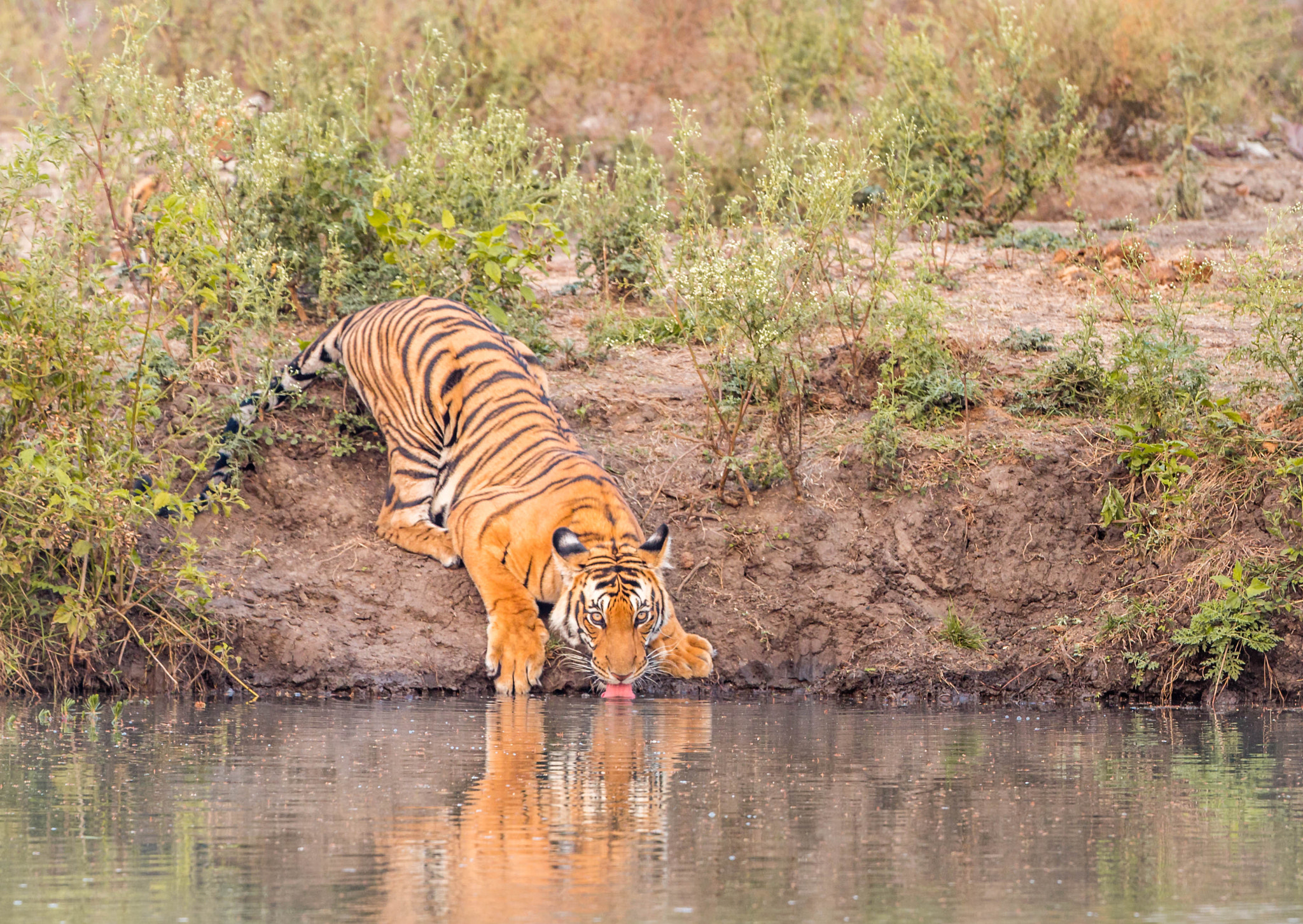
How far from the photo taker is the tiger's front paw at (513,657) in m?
8.11

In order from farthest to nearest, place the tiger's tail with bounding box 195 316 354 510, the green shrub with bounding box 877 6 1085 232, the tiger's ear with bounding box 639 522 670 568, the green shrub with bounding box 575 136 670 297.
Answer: the green shrub with bounding box 877 6 1085 232, the green shrub with bounding box 575 136 670 297, the tiger's tail with bounding box 195 316 354 510, the tiger's ear with bounding box 639 522 670 568

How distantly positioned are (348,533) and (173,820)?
4282mm

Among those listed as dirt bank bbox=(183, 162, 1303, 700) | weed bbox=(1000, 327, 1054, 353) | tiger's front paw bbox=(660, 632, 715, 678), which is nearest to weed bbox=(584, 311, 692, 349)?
dirt bank bbox=(183, 162, 1303, 700)

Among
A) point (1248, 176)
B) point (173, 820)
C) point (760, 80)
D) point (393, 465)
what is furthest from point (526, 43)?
point (173, 820)

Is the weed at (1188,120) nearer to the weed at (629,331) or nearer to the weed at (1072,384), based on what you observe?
the weed at (1072,384)

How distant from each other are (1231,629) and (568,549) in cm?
321

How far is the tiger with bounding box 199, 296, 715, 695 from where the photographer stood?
26.5 feet

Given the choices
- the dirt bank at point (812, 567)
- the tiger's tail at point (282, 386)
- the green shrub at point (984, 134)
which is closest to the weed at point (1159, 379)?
the dirt bank at point (812, 567)

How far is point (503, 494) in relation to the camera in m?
8.75

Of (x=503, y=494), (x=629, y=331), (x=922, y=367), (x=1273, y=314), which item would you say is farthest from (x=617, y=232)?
(x=1273, y=314)

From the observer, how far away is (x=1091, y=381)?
9633mm

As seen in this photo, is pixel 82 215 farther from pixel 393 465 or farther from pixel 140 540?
pixel 393 465

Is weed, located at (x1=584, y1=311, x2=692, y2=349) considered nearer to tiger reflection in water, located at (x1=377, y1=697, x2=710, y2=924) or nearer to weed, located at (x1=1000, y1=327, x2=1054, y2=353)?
weed, located at (x1=1000, y1=327, x2=1054, y2=353)

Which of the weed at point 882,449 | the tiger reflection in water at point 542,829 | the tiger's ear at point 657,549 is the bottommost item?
the tiger reflection in water at point 542,829
